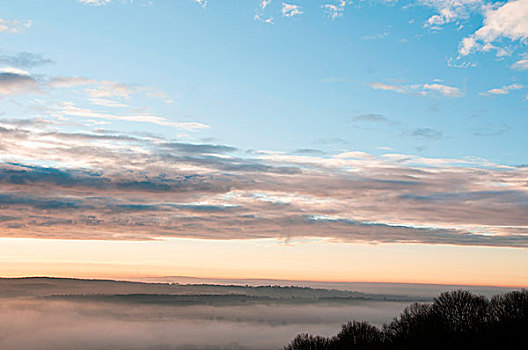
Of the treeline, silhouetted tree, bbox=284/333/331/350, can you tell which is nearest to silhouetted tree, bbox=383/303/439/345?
the treeline

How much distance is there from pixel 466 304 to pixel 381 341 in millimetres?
19186

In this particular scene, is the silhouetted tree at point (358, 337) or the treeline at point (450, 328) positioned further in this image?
the silhouetted tree at point (358, 337)

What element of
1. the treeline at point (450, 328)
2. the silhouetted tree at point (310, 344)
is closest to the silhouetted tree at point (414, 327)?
the treeline at point (450, 328)

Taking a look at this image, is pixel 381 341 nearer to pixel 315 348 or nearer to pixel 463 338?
pixel 315 348

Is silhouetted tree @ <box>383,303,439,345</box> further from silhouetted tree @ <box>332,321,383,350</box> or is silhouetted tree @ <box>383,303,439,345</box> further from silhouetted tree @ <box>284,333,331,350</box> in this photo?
silhouetted tree @ <box>284,333,331,350</box>

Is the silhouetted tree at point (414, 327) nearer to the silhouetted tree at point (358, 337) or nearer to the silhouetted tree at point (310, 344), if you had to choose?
the silhouetted tree at point (358, 337)

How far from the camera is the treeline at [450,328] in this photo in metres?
88.5

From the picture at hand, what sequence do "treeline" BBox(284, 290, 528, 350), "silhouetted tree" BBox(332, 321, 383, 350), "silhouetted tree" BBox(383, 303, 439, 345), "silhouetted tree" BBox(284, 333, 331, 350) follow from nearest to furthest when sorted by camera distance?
"treeline" BBox(284, 290, 528, 350)
"silhouetted tree" BBox(383, 303, 439, 345)
"silhouetted tree" BBox(332, 321, 383, 350)
"silhouetted tree" BBox(284, 333, 331, 350)

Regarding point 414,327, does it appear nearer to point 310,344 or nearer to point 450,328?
point 450,328

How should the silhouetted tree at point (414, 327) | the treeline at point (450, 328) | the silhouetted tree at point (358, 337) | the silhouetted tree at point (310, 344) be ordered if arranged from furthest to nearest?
the silhouetted tree at point (310, 344), the silhouetted tree at point (358, 337), the silhouetted tree at point (414, 327), the treeline at point (450, 328)

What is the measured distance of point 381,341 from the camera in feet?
361

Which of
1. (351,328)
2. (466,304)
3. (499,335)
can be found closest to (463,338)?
(499,335)

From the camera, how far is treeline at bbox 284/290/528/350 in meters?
88.5

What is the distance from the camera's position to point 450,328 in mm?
103938
